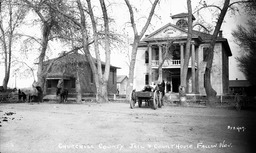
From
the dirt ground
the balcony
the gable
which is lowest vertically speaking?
the dirt ground

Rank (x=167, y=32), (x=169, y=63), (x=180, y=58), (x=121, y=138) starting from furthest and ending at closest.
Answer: (x=169, y=63) < (x=180, y=58) < (x=167, y=32) < (x=121, y=138)

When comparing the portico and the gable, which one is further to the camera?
the gable

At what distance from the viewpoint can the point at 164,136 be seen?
21.0ft

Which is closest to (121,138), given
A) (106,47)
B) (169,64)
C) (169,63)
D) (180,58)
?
(106,47)

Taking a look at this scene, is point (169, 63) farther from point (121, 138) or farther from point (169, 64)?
point (121, 138)

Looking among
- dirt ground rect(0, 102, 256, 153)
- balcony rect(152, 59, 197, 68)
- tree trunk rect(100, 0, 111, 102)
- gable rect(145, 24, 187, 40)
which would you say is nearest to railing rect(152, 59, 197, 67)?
balcony rect(152, 59, 197, 68)

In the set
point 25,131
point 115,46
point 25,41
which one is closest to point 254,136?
point 25,131

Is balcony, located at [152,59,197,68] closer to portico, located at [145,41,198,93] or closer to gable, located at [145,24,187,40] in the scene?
portico, located at [145,41,198,93]

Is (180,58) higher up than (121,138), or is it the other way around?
(180,58)

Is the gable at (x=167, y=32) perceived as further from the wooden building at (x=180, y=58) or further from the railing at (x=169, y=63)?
the railing at (x=169, y=63)

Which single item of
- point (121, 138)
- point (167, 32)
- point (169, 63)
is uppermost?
point (167, 32)

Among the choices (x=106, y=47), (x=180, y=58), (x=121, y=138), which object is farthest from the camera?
(x=180, y=58)

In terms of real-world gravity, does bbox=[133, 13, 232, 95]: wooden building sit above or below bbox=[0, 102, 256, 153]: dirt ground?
above

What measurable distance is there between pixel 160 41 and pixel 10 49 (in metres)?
18.1
